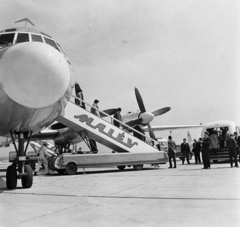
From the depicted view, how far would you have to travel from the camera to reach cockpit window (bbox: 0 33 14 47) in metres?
7.82

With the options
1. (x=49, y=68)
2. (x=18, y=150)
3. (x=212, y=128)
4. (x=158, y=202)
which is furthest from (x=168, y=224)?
(x=212, y=128)

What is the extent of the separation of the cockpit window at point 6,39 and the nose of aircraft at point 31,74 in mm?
1651

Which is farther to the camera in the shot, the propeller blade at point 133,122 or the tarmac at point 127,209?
the propeller blade at point 133,122

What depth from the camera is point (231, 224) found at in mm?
3512

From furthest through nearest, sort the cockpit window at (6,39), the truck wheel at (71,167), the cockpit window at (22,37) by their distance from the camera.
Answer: the truck wheel at (71,167) → the cockpit window at (22,37) → the cockpit window at (6,39)

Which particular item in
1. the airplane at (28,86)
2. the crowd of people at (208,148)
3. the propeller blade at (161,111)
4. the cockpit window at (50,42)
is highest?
the cockpit window at (50,42)

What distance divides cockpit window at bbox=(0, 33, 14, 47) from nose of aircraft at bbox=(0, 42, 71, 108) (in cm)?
165

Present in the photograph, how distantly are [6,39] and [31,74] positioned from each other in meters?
2.69

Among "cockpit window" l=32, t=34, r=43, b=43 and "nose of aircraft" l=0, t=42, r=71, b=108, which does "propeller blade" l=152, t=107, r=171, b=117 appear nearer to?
"cockpit window" l=32, t=34, r=43, b=43

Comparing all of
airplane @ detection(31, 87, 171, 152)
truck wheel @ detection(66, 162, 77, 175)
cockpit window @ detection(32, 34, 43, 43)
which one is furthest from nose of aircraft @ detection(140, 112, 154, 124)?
cockpit window @ detection(32, 34, 43, 43)

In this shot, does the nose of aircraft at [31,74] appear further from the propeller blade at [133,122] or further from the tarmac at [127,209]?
the propeller blade at [133,122]

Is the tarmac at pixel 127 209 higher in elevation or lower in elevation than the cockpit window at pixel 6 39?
lower

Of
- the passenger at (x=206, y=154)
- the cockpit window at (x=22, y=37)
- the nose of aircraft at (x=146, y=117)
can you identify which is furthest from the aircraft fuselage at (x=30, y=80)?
the nose of aircraft at (x=146, y=117)

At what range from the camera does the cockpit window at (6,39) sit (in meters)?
7.82
